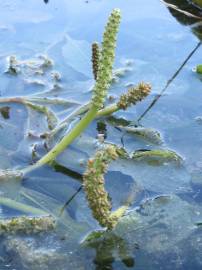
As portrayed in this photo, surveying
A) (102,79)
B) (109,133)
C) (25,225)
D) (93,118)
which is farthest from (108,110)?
(25,225)

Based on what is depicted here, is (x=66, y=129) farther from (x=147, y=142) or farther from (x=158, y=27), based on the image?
(x=158, y=27)

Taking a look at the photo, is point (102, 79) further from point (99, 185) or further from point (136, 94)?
point (99, 185)

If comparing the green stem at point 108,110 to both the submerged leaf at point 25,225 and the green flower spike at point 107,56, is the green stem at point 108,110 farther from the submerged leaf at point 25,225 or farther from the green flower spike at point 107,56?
the submerged leaf at point 25,225

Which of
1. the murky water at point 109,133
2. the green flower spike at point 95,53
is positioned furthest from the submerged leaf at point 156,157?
the green flower spike at point 95,53

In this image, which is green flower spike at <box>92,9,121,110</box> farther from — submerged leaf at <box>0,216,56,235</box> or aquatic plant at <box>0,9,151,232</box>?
submerged leaf at <box>0,216,56,235</box>

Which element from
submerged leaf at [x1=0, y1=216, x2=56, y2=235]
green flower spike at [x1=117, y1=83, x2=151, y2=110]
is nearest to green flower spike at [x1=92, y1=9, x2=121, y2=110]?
green flower spike at [x1=117, y1=83, x2=151, y2=110]

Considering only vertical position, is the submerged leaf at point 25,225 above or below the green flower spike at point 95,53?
below
